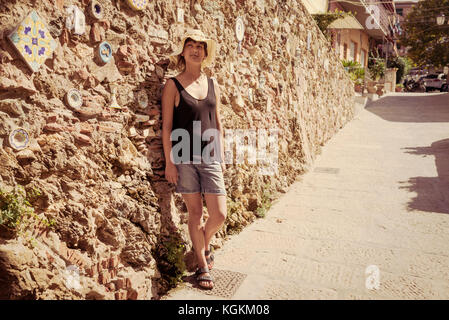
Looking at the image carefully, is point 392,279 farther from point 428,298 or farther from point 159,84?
point 159,84

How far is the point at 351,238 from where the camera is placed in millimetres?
3869

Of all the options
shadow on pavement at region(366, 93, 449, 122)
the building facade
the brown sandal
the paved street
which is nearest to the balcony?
the building facade

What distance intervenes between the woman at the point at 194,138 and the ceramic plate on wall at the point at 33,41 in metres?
0.89

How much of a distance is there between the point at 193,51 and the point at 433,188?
4495mm

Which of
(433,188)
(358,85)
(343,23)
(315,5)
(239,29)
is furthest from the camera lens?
(358,85)

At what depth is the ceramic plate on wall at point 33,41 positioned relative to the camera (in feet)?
6.44

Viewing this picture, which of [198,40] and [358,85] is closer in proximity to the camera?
[198,40]

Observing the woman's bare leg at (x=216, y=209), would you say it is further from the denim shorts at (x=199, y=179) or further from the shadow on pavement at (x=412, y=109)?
the shadow on pavement at (x=412, y=109)

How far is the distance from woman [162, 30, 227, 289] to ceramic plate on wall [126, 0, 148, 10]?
1.29 feet

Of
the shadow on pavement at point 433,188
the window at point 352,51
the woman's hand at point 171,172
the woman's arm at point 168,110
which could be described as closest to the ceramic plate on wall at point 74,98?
the woman's arm at point 168,110

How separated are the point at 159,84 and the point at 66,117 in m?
0.93

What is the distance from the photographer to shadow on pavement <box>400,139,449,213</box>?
4.80m

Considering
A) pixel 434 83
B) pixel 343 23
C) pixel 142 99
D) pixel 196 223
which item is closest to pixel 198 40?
pixel 142 99

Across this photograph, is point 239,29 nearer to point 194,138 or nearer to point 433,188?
point 194,138
